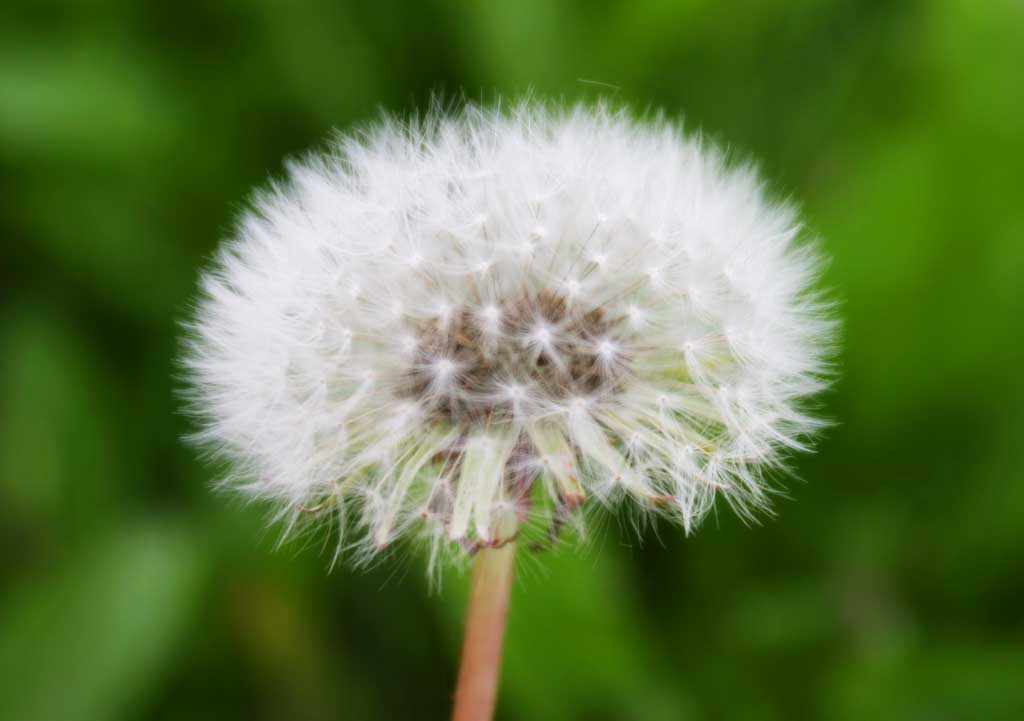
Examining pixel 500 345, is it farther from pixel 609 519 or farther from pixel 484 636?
pixel 609 519

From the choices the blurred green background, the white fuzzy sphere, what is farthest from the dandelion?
the blurred green background

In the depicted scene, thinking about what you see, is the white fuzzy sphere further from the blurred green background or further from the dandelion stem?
the blurred green background

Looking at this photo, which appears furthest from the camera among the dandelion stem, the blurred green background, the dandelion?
the blurred green background

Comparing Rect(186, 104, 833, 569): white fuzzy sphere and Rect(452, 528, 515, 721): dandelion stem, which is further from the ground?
Rect(186, 104, 833, 569): white fuzzy sphere

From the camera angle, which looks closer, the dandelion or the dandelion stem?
the dandelion stem

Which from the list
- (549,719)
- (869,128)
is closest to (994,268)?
(869,128)

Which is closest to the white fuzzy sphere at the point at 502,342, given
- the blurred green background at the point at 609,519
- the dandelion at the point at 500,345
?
the dandelion at the point at 500,345

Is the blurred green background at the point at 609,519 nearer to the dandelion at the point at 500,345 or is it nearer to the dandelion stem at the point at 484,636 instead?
the dandelion at the point at 500,345

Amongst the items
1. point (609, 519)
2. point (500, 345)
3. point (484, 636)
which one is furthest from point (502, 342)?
point (609, 519)

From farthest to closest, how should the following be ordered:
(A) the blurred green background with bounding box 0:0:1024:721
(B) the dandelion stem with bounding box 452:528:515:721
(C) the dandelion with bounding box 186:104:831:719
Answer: (A) the blurred green background with bounding box 0:0:1024:721 < (C) the dandelion with bounding box 186:104:831:719 < (B) the dandelion stem with bounding box 452:528:515:721
